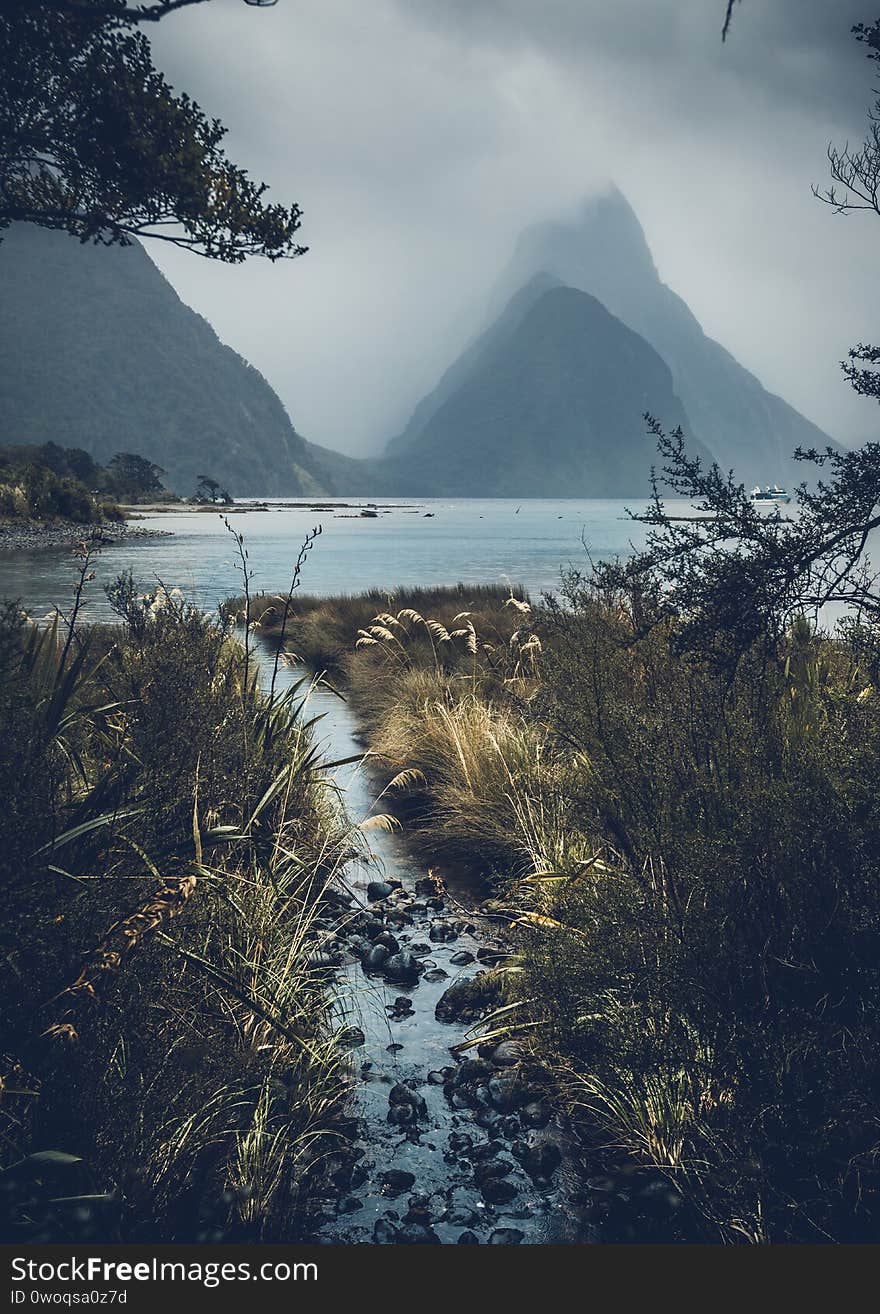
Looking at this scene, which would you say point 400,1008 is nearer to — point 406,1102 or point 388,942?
point 388,942

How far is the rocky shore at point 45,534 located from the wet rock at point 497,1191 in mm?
44450

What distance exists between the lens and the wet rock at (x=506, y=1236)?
273 centimetres

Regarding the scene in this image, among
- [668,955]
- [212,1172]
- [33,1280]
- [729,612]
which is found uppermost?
[729,612]

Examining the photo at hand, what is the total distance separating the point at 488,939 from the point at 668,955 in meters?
2.56

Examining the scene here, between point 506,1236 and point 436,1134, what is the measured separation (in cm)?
63

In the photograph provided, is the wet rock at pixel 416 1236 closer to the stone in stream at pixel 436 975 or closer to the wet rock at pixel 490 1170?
the wet rock at pixel 490 1170

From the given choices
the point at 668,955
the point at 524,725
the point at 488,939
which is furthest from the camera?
the point at 524,725

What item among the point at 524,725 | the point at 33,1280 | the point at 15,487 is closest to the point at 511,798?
the point at 524,725

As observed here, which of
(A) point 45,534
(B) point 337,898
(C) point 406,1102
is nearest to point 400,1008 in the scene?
(C) point 406,1102

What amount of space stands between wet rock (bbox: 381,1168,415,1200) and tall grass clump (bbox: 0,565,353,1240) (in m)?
0.27

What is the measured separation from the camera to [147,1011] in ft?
→ 9.23

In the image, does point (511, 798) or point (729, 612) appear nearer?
point (729, 612)

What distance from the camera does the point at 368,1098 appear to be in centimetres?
358

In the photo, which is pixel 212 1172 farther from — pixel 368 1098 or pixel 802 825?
pixel 802 825
